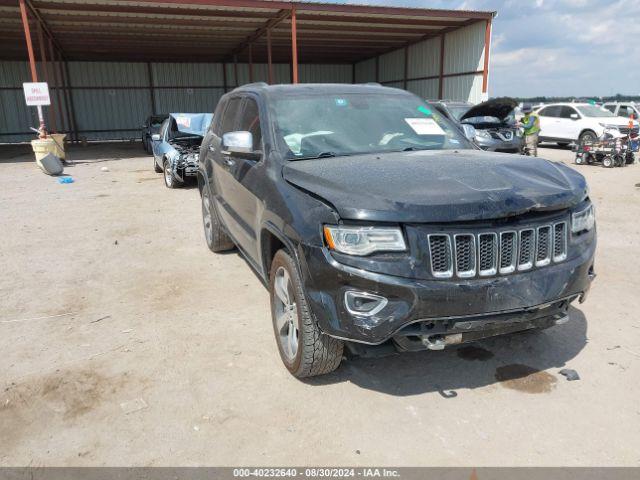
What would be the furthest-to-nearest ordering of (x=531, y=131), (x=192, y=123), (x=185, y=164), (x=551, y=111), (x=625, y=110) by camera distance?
(x=625, y=110)
(x=551, y=111)
(x=531, y=131)
(x=192, y=123)
(x=185, y=164)

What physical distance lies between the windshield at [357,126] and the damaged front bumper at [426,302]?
1.19 m

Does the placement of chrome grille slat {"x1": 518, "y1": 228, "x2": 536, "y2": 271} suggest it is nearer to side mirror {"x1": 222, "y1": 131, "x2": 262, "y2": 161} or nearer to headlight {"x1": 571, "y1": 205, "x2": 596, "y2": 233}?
headlight {"x1": 571, "y1": 205, "x2": 596, "y2": 233}

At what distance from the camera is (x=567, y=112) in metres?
17.6

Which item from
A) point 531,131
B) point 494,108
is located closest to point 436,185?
point 494,108

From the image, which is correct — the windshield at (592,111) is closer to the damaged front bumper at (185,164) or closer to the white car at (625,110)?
the white car at (625,110)

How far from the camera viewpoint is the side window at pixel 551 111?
17969mm

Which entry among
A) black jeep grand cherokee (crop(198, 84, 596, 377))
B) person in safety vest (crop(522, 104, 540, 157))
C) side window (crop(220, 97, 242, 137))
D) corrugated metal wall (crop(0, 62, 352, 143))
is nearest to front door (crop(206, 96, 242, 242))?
side window (crop(220, 97, 242, 137))

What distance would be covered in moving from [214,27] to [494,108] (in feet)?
44.8

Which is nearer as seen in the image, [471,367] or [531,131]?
[471,367]

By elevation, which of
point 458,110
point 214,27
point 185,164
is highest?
point 214,27

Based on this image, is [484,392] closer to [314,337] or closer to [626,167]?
[314,337]

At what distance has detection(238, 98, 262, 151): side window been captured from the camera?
12.5ft

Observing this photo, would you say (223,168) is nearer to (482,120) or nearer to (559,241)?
(559,241)

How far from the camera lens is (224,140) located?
3768 millimetres
